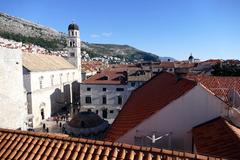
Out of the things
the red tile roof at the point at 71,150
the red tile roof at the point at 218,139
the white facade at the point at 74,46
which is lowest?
the red tile roof at the point at 218,139

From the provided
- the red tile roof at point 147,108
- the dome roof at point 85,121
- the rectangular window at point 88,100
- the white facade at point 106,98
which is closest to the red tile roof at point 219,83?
the red tile roof at point 147,108

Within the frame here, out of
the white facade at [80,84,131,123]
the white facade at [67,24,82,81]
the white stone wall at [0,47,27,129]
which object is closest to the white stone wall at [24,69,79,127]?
the white facade at [67,24,82,81]

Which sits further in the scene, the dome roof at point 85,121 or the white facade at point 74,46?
the white facade at point 74,46

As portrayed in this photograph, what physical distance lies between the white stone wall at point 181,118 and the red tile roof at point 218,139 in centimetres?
46

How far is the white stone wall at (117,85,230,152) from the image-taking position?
10.3m

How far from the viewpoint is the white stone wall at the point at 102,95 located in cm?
4012

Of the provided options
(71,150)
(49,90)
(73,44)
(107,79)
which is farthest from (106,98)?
(71,150)

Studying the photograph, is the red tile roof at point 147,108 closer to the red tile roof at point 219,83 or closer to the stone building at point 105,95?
the red tile roof at point 219,83

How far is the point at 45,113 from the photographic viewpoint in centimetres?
3953

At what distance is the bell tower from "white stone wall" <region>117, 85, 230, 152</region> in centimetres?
4192

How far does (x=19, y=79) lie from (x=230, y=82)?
12520mm

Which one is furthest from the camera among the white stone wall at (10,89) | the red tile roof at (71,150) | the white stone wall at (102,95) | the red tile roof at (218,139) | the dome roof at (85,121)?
the white stone wall at (102,95)

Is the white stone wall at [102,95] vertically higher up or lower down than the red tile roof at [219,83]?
lower down

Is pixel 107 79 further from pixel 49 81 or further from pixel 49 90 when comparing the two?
pixel 49 90
